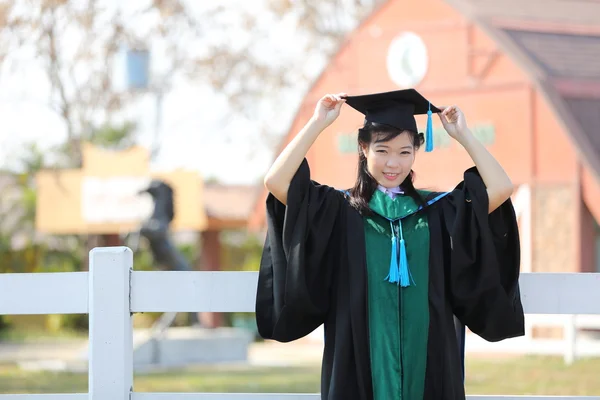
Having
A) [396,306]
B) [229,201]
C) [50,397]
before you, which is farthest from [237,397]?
[229,201]

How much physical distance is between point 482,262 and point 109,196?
65.9ft

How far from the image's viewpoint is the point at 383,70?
62.6 ft

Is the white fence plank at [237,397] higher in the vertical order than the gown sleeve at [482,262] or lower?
lower

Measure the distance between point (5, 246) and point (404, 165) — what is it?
22.4 metres

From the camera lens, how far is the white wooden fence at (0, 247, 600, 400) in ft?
13.8

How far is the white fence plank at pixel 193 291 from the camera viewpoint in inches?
168

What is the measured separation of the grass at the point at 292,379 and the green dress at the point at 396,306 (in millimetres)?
6438

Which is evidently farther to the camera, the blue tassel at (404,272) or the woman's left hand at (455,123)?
the woman's left hand at (455,123)

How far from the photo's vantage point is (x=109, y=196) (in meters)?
23.3

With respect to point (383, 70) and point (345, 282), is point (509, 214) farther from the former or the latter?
point (383, 70)

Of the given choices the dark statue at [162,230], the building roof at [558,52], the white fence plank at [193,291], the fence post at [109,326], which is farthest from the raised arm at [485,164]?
the building roof at [558,52]

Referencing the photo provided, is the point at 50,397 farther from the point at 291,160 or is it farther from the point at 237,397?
the point at 291,160

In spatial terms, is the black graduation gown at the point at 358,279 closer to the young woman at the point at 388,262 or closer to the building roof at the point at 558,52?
Answer: the young woman at the point at 388,262

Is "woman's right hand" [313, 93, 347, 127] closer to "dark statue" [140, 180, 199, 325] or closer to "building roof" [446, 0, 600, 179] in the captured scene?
"dark statue" [140, 180, 199, 325]
